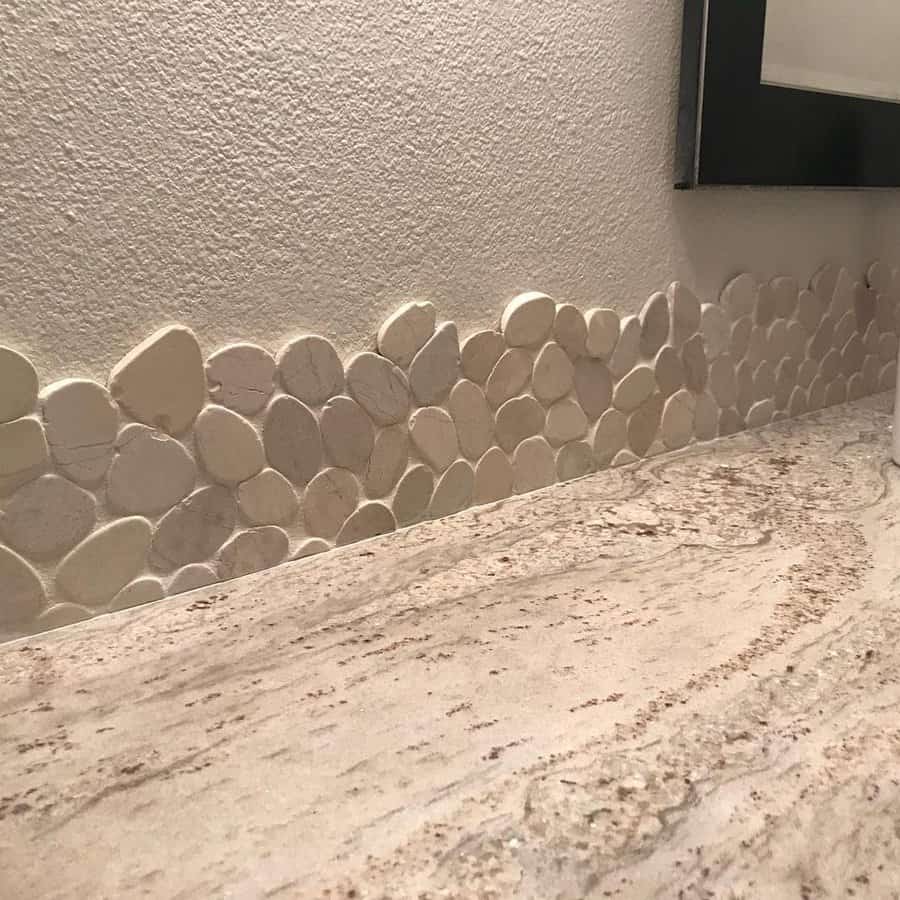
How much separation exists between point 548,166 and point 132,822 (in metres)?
0.49

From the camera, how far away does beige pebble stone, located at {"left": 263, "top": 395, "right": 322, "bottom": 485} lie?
0.54 metres

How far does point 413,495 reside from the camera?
62 cm

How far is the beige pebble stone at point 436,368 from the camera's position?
601 mm

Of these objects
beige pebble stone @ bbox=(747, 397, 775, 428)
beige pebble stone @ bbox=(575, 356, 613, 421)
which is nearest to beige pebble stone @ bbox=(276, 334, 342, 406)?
beige pebble stone @ bbox=(575, 356, 613, 421)

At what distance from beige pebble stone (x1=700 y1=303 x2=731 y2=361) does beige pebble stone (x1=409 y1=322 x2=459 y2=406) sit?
28 centimetres

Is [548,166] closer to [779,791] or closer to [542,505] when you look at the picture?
[542,505]

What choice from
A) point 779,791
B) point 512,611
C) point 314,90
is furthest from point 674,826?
point 314,90

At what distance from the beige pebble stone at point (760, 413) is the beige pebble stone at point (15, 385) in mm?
644

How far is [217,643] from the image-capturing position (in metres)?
0.48

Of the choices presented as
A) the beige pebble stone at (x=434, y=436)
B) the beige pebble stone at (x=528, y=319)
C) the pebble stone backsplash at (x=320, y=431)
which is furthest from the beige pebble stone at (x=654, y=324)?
the beige pebble stone at (x=434, y=436)

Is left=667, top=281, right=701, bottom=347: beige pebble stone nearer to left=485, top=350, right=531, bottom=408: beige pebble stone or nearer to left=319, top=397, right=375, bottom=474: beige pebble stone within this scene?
left=485, top=350, right=531, bottom=408: beige pebble stone

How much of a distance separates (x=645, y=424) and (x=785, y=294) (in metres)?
0.22

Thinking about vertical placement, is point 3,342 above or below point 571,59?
below

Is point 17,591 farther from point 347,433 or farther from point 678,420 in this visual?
point 678,420
